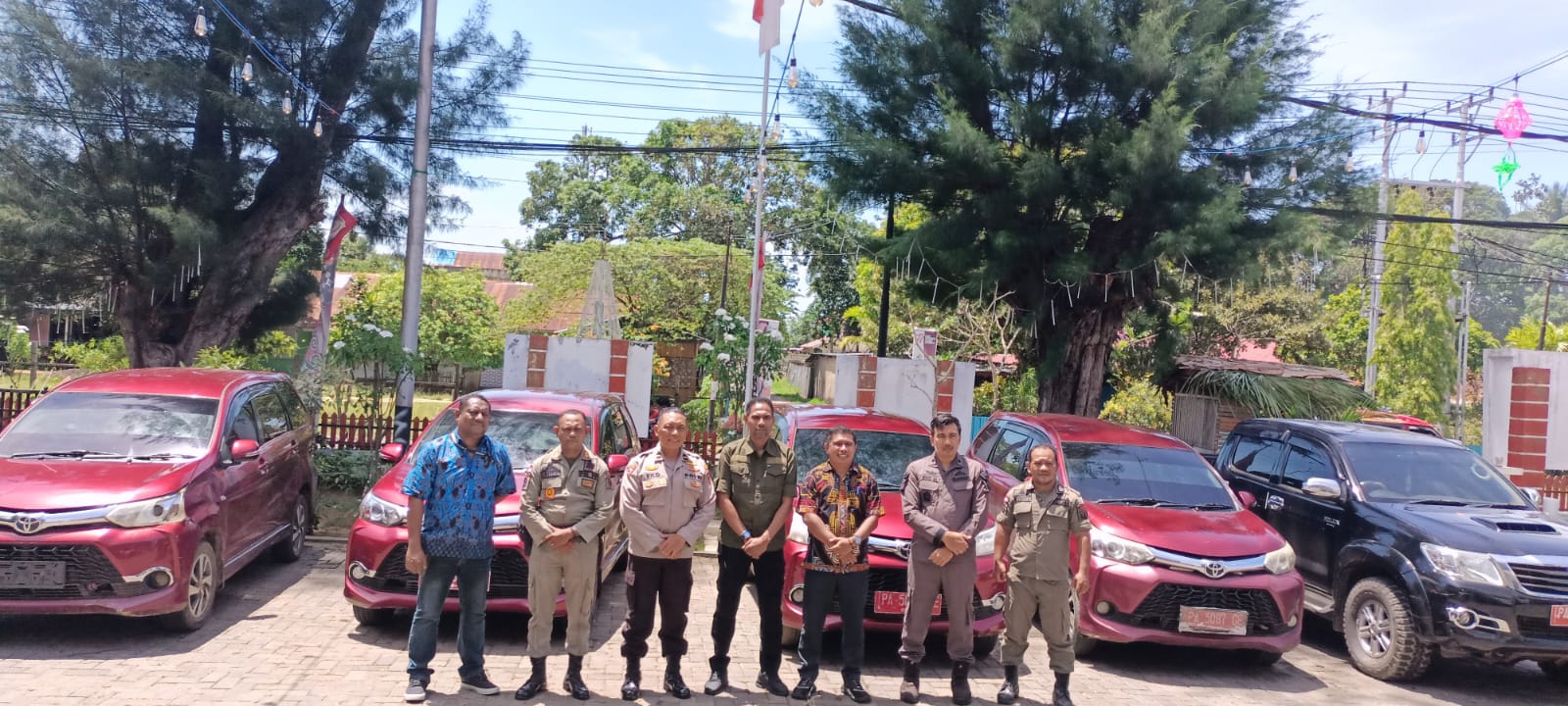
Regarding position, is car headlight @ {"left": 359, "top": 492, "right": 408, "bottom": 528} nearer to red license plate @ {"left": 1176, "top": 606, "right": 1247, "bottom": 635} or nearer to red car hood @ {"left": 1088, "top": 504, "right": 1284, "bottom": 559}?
red car hood @ {"left": 1088, "top": 504, "right": 1284, "bottom": 559}

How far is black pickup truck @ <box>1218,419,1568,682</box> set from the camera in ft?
21.5

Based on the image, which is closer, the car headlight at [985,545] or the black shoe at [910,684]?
the black shoe at [910,684]

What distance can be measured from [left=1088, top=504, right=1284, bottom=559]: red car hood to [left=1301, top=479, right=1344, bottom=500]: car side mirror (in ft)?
2.01

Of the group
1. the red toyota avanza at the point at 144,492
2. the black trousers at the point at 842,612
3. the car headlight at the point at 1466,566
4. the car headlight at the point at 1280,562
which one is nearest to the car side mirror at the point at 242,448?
the red toyota avanza at the point at 144,492

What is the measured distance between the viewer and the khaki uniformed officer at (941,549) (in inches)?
232

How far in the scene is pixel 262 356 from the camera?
63.0ft

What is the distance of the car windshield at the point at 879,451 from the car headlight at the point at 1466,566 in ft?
11.6

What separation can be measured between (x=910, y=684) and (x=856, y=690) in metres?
0.35

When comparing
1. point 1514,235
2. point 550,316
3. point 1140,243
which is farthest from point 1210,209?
point 1514,235

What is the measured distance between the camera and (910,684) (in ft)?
19.6

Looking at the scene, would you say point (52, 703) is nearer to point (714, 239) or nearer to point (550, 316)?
point (550, 316)

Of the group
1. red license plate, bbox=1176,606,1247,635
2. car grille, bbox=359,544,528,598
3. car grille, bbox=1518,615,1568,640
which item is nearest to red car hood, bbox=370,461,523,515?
car grille, bbox=359,544,528,598

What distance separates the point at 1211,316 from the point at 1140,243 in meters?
15.7

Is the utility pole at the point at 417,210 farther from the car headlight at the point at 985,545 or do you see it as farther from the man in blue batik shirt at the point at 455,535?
the car headlight at the point at 985,545
